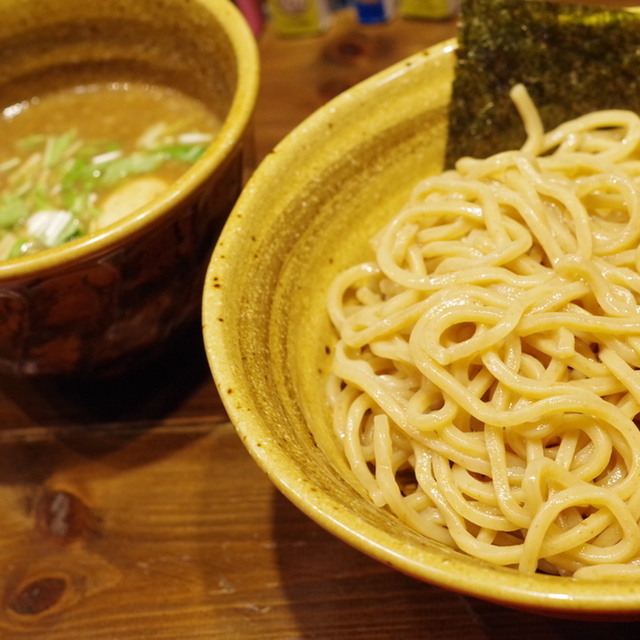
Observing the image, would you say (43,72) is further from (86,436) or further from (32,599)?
(32,599)

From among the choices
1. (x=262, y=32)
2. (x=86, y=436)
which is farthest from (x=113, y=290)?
(x=262, y=32)

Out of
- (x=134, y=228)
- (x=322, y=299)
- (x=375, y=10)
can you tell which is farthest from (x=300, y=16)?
(x=134, y=228)

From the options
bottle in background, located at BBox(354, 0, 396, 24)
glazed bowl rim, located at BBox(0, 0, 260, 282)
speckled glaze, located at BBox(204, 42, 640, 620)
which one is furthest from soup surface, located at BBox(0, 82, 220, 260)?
bottle in background, located at BBox(354, 0, 396, 24)

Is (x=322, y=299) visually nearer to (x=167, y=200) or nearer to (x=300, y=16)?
(x=167, y=200)

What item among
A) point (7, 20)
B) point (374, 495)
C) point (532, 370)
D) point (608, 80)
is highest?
point (7, 20)

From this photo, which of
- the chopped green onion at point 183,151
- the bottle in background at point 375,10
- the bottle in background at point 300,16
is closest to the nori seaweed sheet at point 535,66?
the chopped green onion at point 183,151

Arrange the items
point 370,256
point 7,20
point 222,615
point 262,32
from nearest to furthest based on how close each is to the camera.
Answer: point 222,615 → point 370,256 → point 7,20 → point 262,32
